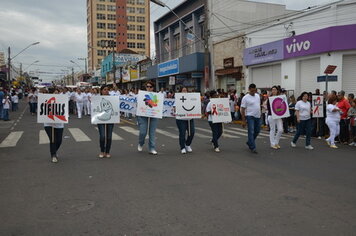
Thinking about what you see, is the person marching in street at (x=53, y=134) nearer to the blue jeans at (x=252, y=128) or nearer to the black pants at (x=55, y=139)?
the black pants at (x=55, y=139)

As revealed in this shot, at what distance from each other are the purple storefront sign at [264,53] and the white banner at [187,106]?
40.3ft

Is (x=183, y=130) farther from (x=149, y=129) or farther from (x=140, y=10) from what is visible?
(x=140, y=10)

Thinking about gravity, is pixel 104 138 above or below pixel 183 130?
below

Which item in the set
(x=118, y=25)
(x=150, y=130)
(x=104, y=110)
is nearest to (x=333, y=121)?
(x=150, y=130)

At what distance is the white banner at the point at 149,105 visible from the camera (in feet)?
29.8

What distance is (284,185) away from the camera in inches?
234

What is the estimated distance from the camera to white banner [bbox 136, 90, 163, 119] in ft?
29.8

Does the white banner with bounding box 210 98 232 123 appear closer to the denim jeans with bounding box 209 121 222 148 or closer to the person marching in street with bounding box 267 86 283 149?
the denim jeans with bounding box 209 121 222 148

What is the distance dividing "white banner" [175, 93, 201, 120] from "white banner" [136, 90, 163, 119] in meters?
0.55

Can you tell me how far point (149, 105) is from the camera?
30.0 ft

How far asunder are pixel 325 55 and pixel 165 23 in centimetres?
2698

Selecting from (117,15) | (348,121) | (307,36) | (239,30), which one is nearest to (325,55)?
(307,36)

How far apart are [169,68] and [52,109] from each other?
88.4ft

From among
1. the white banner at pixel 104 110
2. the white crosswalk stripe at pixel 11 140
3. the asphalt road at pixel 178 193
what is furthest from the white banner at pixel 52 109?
the white crosswalk stripe at pixel 11 140
